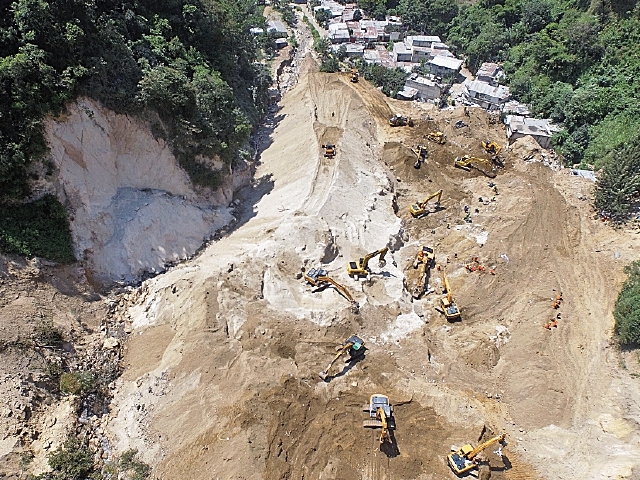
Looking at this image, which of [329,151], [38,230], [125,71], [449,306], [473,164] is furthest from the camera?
[473,164]

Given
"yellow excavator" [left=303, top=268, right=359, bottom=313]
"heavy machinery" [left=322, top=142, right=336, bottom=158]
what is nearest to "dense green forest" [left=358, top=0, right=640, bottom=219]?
"heavy machinery" [left=322, top=142, right=336, bottom=158]

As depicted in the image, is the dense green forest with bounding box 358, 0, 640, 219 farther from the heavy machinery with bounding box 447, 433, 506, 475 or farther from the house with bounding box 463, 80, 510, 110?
the heavy machinery with bounding box 447, 433, 506, 475

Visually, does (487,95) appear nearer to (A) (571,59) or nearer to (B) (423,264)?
(A) (571,59)

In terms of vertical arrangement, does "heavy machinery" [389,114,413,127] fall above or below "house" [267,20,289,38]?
below

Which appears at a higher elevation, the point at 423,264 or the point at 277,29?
the point at 277,29

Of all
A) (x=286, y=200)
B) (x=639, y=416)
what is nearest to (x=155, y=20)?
(x=286, y=200)

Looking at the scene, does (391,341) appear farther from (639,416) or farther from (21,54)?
(21,54)

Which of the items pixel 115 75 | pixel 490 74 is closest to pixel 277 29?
pixel 490 74
